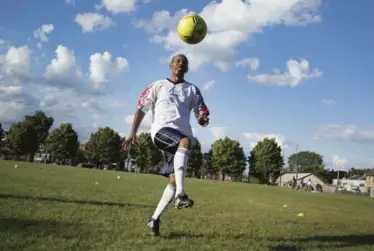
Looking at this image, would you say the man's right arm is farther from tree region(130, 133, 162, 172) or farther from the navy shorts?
tree region(130, 133, 162, 172)

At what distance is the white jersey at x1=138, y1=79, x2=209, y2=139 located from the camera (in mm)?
6754

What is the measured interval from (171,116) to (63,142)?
106 metres

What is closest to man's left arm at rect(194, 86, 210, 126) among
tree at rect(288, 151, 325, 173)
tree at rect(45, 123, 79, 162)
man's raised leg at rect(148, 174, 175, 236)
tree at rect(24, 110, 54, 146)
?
man's raised leg at rect(148, 174, 175, 236)

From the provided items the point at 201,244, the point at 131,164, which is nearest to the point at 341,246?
the point at 201,244

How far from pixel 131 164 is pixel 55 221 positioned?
108839 millimetres

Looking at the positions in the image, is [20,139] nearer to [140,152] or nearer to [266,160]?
[140,152]

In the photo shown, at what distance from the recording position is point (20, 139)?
107000 millimetres

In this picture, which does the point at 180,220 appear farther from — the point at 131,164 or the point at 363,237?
the point at 131,164

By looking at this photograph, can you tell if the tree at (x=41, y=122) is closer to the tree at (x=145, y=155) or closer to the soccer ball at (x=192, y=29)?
the tree at (x=145, y=155)

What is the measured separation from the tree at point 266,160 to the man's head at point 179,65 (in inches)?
3873

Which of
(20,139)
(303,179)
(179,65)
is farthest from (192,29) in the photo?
(303,179)

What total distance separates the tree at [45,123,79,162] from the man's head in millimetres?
105626

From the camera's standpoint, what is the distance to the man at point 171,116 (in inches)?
261

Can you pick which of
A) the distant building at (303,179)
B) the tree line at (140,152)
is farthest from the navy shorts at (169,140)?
the distant building at (303,179)
